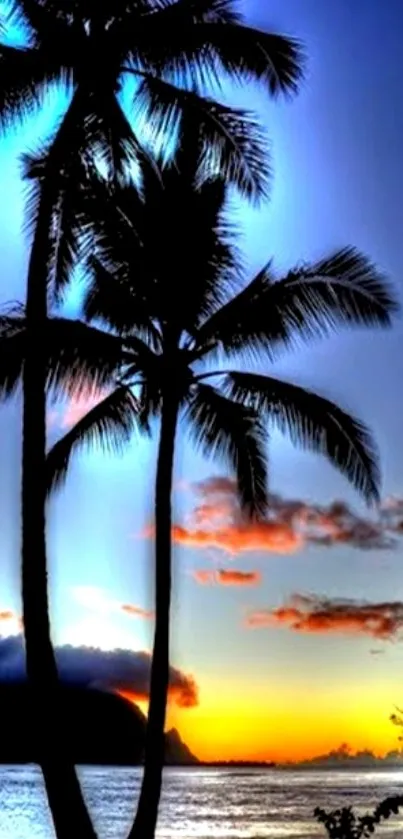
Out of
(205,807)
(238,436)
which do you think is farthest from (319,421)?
(205,807)

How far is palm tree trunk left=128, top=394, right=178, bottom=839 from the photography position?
567 inches

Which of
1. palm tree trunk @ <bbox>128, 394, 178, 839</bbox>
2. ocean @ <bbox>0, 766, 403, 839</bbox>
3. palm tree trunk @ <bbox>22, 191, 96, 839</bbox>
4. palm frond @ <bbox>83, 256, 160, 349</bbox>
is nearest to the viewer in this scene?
palm tree trunk @ <bbox>22, 191, 96, 839</bbox>

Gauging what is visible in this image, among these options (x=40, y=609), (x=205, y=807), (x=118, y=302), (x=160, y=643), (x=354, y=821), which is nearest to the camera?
(x=354, y=821)

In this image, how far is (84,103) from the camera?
49.8ft

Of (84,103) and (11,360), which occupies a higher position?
(84,103)

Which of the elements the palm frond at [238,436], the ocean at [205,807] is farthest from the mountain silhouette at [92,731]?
the palm frond at [238,436]

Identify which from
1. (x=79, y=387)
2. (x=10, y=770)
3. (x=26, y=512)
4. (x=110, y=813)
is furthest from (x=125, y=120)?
(x=10, y=770)

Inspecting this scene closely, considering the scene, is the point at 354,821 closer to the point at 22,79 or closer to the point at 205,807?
the point at 22,79

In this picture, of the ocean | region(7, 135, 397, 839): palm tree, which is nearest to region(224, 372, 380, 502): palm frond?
region(7, 135, 397, 839): palm tree

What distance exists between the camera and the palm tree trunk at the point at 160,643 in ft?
47.2

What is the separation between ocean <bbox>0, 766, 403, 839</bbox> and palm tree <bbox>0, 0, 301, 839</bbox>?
43464mm

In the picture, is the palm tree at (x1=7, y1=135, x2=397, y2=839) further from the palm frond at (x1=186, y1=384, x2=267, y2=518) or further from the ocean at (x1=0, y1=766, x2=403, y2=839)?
the ocean at (x1=0, y1=766, x2=403, y2=839)

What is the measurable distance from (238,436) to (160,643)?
3017 millimetres

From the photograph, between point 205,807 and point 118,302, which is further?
point 205,807
